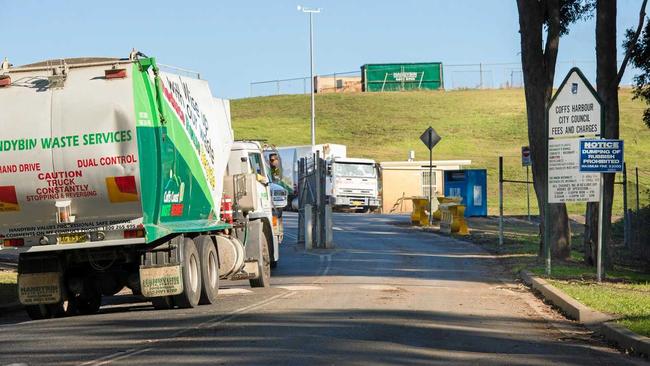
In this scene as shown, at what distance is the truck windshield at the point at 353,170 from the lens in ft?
166

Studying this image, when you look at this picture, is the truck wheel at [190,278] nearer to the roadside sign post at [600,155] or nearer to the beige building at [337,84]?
the roadside sign post at [600,155]

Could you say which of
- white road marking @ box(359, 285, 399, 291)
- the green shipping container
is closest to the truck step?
white road marking @ box(359, 285, 399, 291)

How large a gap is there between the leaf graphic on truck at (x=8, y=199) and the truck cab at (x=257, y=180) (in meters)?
5.31

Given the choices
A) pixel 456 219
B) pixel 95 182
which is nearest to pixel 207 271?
pixel 95 182

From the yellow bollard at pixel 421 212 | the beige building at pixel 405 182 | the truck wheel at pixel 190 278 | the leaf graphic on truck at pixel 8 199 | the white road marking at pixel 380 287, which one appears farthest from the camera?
the beige building at pixel 405 182

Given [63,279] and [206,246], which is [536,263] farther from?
[63,279]

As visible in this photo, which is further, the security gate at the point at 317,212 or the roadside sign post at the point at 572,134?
the security gate at the point at 317,212

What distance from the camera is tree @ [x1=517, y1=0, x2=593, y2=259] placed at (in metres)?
22.6

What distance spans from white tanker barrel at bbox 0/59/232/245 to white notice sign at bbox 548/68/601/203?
742 centimetres

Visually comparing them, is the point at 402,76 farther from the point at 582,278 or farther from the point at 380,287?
the point at 380,287

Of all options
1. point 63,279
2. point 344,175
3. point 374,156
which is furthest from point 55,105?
point 374,156

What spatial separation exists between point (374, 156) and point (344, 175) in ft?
62.6

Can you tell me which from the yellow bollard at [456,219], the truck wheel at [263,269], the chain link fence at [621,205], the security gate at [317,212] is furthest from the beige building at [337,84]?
the truck wheel at [263,269]

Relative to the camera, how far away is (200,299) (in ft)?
54.3
